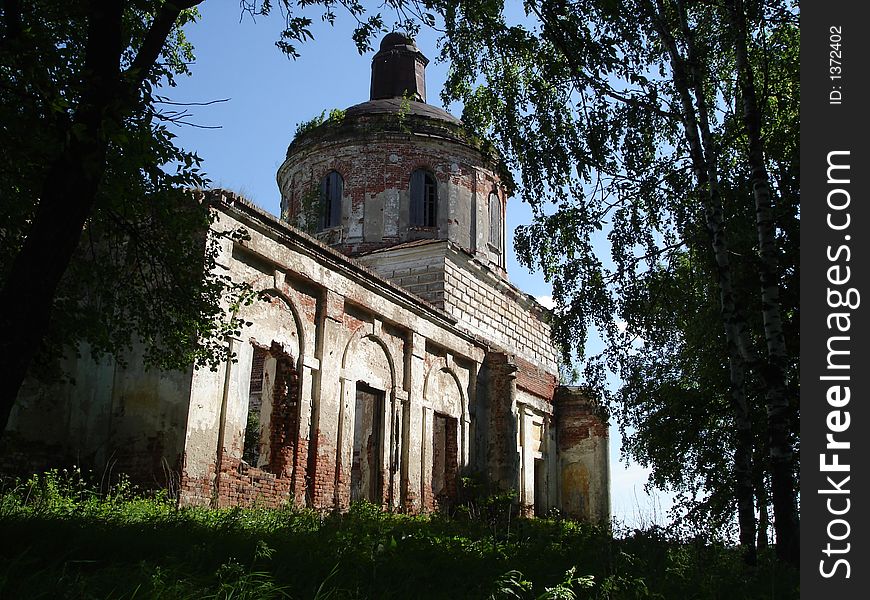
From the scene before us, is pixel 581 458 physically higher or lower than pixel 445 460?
higher

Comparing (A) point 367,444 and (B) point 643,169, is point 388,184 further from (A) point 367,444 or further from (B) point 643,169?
(B) point 643,169

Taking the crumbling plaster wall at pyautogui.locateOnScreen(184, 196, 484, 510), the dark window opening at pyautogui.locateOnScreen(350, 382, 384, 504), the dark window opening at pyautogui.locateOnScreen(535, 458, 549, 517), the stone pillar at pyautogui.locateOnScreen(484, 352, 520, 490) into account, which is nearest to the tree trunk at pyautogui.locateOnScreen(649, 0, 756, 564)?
the crumbling plaster wall at pyautogui.locateOnScreen(184, 196, 484, 510)

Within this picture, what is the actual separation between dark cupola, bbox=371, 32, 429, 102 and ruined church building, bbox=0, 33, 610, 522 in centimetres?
6

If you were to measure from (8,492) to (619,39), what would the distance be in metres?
9.24

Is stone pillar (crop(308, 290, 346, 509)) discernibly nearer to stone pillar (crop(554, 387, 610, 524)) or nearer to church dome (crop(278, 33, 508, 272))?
church dome (crop(278, 33, 508, 272))

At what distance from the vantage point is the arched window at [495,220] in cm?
2417

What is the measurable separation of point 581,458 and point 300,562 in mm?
18156

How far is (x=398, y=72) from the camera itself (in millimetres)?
26469

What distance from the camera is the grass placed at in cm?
456

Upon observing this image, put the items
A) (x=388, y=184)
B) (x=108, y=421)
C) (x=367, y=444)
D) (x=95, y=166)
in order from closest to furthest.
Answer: (x=95, y=166), (x=108, y=421), (x=367, y=444), (x=388, y=184)

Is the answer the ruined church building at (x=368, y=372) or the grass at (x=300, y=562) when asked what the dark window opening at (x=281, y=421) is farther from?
the grass at (x=300, y=562)

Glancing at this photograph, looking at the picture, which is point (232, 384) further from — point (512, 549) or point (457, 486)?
point (457, 486)

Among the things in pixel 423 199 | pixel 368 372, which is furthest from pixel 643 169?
pixel 423 199
